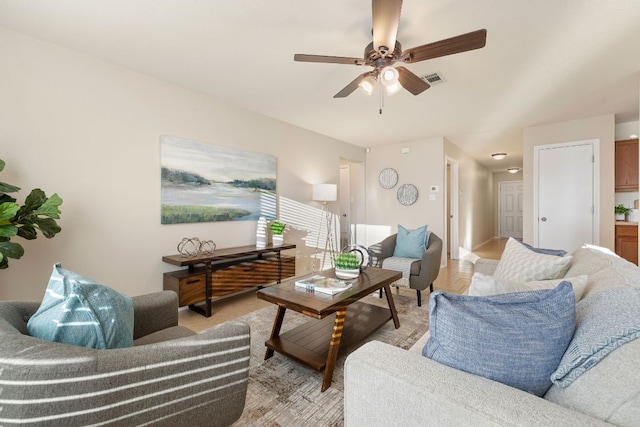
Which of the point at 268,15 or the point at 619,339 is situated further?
the point at 268,15

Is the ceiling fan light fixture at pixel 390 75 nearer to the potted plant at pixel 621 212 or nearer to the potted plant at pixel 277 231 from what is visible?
the potted plant at pixel 277 231

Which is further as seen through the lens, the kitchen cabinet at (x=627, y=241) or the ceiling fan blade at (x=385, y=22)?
the kitchen cabinet at (x=627, y=241)

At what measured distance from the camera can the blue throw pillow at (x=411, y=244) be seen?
3.63 meters

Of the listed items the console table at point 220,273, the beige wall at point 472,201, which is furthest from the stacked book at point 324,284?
the beige wall at point 472,201

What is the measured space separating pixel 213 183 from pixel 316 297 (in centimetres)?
219

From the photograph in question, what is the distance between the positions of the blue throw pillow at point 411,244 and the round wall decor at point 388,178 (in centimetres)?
223

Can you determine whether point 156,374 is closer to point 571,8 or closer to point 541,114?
point 571,8

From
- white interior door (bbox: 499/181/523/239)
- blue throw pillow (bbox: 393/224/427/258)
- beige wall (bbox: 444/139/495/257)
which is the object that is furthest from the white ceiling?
white interior door (bbox: 499/181/523/239)

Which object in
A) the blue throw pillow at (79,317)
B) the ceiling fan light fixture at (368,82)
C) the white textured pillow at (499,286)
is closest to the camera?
the blue throw pillow at (79,317)

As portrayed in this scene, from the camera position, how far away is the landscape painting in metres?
3.09

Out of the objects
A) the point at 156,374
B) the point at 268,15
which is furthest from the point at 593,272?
the point at 268,15

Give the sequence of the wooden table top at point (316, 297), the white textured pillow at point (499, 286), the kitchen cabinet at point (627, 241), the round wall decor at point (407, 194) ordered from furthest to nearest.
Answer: the round wall decor at point (407, 194), the kitchen cabinet at point (627, 241), the wooden table top at point (316, 297), the white textured pillow at point (499, 286)

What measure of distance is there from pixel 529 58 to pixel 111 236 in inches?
167

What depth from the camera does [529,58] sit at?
2521 mm
